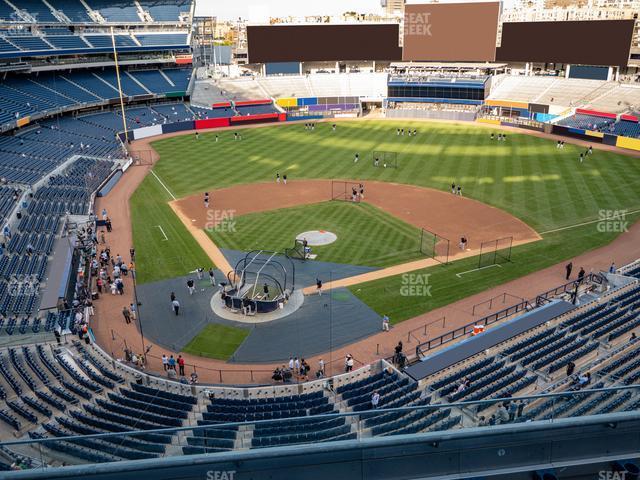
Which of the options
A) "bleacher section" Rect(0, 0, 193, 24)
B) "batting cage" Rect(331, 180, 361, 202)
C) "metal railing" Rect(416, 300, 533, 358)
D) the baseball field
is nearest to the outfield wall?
the baseball field

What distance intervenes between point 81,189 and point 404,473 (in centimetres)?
4516

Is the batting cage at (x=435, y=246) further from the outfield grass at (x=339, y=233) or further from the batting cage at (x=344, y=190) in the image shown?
the batting cage at (x=344, y=190)

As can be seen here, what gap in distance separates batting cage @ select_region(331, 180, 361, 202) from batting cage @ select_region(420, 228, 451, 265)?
365 inches

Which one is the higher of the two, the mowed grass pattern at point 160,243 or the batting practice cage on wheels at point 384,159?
the batting practice cage on wheels at point 384,159

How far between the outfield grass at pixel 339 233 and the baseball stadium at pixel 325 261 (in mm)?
259

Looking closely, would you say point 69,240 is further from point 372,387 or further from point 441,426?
point 441,426

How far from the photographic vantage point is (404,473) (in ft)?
22.6

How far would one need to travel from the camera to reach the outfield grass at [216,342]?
24.2m

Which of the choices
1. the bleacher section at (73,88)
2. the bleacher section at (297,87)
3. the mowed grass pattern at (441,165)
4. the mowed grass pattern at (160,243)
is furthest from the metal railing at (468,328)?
the bleacher section at (297,87)

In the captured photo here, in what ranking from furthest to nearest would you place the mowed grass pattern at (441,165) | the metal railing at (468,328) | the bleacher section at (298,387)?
the mowed grass pattern at (441,165) < the metal railing at (468,328) < the bleacher section at (298,387)

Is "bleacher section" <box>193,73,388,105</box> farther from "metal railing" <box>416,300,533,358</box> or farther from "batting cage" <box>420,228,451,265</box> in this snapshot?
"metal railing" <box>416,300,533,358</box>

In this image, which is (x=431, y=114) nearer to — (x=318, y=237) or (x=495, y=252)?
(x=318, y=237)

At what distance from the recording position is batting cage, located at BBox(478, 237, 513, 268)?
32906 millimetres

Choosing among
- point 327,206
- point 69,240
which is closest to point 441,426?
point 69,240
